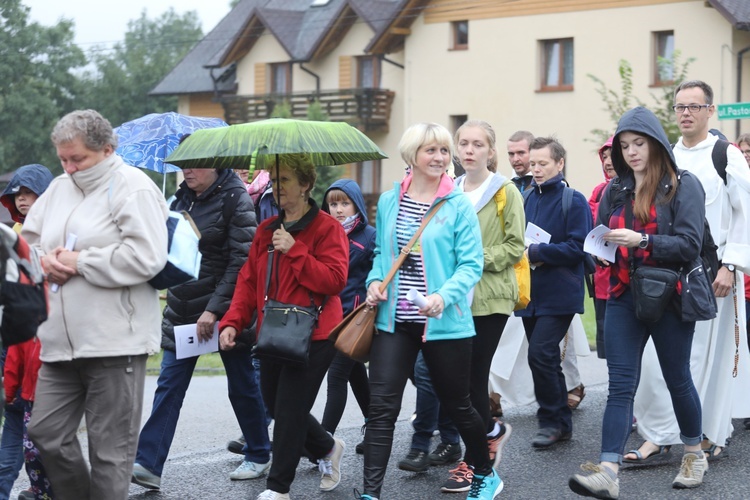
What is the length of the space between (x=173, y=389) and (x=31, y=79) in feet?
156

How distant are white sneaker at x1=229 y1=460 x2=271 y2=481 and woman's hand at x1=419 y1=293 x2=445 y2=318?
2074mm

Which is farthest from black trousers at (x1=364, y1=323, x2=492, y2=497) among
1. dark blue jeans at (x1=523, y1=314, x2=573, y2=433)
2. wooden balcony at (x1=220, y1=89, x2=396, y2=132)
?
wooden balcony at (x1=220, y1=89, x2=396, y2=132)

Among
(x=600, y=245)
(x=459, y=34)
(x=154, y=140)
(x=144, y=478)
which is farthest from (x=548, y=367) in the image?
(x=459, y=34)

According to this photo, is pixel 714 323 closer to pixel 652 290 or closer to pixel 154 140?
pixel 652 290

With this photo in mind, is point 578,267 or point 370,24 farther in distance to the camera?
point 370,24

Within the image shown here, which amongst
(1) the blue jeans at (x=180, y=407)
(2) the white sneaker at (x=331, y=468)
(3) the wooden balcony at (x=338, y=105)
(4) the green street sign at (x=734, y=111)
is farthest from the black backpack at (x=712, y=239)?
(3) the wooden balcony at (x=338, y=105)

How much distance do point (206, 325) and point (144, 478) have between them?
35.9 inches

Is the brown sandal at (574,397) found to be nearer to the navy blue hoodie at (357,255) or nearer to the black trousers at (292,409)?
the navy blue hoodie at (357,255)

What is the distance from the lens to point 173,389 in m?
6.69

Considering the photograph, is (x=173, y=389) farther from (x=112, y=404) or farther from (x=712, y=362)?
(x=712, y=362)

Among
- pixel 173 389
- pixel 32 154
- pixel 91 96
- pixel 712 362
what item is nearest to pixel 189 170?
pixel 173 389

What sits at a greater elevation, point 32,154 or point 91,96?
point 91,96

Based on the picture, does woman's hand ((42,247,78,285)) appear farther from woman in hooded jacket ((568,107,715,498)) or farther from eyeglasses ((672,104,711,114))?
eyeglasses ((672,104,711,114))

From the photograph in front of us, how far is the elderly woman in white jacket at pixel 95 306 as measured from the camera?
5137 mm
